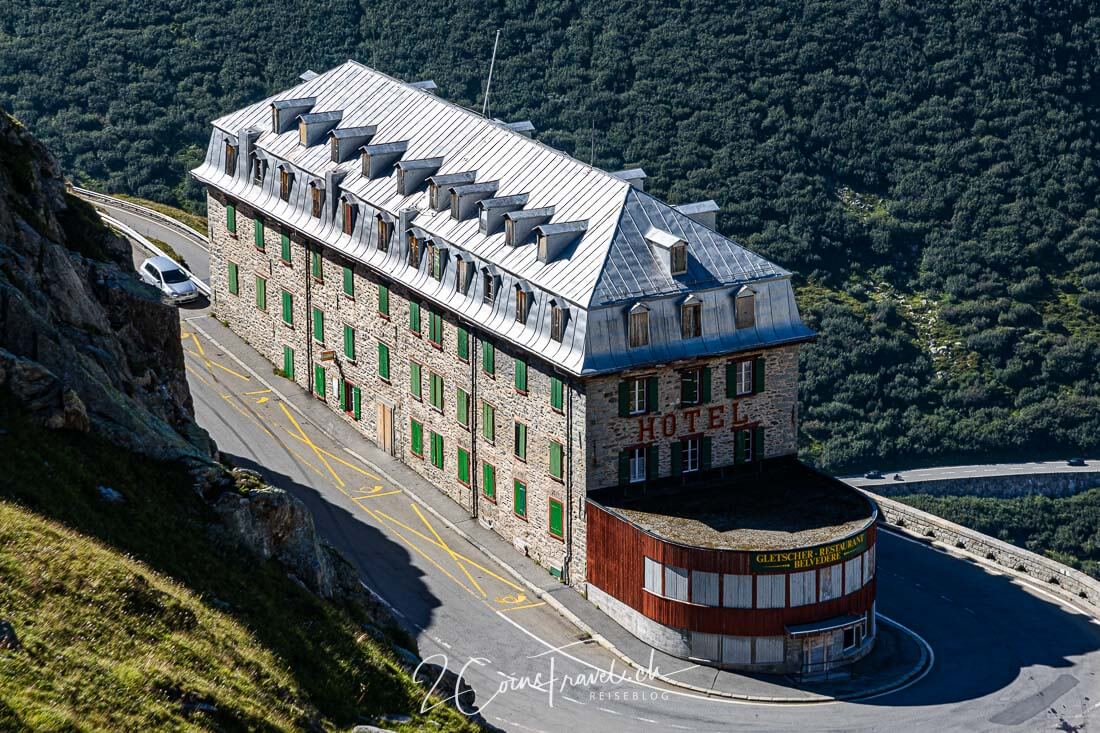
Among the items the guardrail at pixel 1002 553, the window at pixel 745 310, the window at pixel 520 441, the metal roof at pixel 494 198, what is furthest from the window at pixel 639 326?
the guardrail at pixel 1002 553

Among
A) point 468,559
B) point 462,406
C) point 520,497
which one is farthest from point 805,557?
point 462,406

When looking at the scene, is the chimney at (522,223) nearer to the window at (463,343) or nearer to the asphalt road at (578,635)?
the window at (463,343)

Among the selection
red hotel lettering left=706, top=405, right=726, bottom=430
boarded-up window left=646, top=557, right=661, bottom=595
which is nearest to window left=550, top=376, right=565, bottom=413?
red hotel lettering left=706, top=405, right=726, bottom=430

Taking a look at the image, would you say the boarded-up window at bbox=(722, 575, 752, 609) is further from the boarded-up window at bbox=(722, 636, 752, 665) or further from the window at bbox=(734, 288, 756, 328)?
the window at bbox=(734, 288, 756, 328)

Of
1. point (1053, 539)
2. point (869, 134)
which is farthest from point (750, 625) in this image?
point (869, 134)

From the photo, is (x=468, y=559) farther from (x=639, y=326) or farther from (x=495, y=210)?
(x=495, y=210)

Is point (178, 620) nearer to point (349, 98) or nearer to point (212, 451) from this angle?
point (212, 451)
